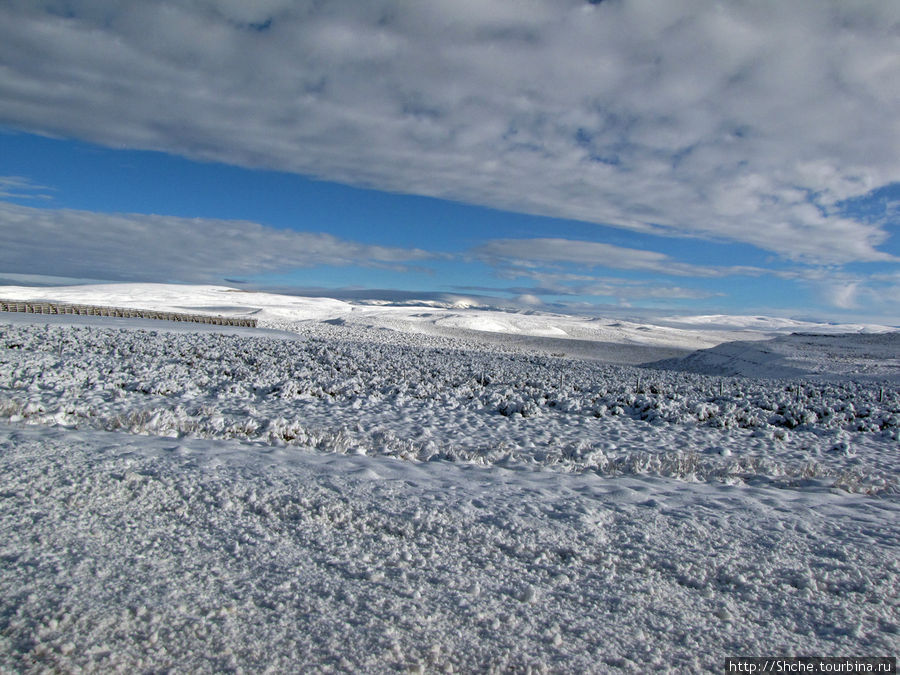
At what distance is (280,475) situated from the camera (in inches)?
243

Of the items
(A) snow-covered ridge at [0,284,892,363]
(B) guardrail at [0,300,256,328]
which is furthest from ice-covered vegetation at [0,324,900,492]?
(A) snow-covered ridge at [0,284,892,363]

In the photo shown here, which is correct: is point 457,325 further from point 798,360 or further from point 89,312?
point 798,360

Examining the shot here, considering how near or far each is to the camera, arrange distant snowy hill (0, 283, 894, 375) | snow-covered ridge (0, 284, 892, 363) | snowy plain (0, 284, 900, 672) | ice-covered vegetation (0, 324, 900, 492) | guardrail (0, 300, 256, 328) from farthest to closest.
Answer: snow-covered ridge (0, 284, 892, 363) < distant snowy hill (0, 283, 894, 375) < guardrail (0, 300, 256, 328) < ice-covered vegetation (0, 324, 900, 492) < snowy plain (0, 284, 900, 672)

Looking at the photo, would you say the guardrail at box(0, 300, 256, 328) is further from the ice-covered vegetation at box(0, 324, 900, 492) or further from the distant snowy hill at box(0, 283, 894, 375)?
the ice-covered vegetation at box(0, 324, 900, 492)

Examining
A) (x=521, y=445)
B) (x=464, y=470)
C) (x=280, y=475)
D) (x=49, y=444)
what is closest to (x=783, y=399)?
(x=521, y=445)

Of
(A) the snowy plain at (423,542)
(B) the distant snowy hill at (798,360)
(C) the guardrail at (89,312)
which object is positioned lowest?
(A) the snowy plain at (423,542)

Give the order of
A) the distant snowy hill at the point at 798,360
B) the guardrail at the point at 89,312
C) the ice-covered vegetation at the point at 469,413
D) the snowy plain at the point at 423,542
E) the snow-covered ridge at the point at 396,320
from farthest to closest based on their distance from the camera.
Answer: the snow-covered ridge at the point at 396,320
the guardrail at the point at 89,312
the distant snowy hill at the point at 798,360
the ice-covered vegetation at the point at 469,413
the snowy plain at the point at 423,542

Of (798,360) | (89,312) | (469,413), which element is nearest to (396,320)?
(89,312)

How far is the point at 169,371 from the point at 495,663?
49.2 ft

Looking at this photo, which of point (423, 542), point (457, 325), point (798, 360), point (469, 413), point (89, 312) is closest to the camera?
point (423, 542)

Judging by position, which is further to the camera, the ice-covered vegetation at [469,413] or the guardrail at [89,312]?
the guardrail at [89,312]

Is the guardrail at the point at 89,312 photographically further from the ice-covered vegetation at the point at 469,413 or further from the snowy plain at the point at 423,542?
the snowy plain at the point at 423,542

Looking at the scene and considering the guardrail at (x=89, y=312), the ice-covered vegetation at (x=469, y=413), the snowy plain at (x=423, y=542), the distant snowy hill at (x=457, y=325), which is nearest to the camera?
the snowy plain at (x=423, y=542)

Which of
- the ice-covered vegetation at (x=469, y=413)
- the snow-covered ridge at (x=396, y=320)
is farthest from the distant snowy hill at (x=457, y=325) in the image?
the ice-covered vegetation at (x=469, y=413)
